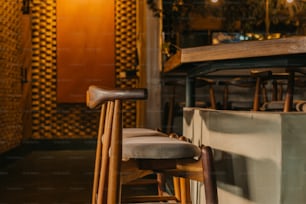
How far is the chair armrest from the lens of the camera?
1.43m

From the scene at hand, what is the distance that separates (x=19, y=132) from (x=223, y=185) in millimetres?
4660

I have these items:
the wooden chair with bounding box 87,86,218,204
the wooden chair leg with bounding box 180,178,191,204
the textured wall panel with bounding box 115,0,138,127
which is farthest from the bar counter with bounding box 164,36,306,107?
the textured wall panel with bounding box 115,0,138,127

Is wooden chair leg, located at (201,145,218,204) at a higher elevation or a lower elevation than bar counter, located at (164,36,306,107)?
lower

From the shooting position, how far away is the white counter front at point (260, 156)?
1537 millimetres

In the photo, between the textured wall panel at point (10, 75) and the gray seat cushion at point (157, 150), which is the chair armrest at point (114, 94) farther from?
the textured wall panel at point (10, 75)

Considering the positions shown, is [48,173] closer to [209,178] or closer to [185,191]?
[185,191]

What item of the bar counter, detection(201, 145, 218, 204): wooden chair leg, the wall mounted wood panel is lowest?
detection(201, 145, 218, 204): wooden chair leg

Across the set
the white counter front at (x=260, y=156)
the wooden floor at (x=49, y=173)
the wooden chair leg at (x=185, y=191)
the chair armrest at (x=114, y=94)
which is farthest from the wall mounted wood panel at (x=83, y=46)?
the chair armrest at (x=114, y=94)

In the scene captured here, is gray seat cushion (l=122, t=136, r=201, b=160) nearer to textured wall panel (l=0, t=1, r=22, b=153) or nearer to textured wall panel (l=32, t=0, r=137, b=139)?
textured wall panel (l=0, t=1, r=22, b=153)

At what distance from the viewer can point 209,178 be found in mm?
1515

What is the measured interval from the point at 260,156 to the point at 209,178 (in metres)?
0.23

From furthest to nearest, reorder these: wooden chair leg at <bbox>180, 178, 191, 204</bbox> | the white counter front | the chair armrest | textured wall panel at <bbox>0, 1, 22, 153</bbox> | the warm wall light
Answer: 1. the warm wall light
2. textured wall panel at <bbox>0, 1, 22, 153</bbox>
3. wooden chair leg at <bbox>180, 178, 191, 204</bbox>
4. the white counter front
5. the chair armrest

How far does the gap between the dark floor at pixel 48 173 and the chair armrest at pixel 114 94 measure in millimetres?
1873

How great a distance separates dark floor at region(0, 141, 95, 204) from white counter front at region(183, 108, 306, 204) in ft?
5.78
